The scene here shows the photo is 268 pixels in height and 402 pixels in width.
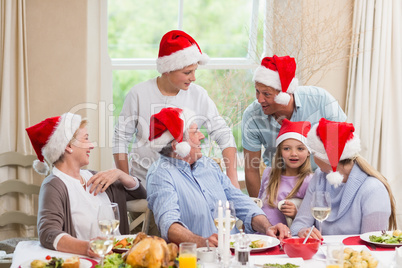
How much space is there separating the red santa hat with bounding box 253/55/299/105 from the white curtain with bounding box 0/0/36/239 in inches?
68.7

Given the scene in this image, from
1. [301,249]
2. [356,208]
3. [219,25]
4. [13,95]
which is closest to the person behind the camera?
[301,249]

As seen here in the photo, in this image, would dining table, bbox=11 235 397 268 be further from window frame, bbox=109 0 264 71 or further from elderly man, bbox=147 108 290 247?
window frame, bbox=109 0 264 71

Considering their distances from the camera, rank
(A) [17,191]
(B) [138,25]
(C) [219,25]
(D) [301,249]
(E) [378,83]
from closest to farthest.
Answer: (D) [301,249] < (A) [17,191] < (E) [378,83] < (B) [138,25] < (C) [219,25]

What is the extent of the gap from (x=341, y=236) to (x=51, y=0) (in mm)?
2746

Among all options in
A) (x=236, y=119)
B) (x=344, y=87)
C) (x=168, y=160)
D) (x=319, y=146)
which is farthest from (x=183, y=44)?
(x=344, y=87)

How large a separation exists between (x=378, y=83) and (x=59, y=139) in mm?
2773

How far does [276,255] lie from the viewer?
2115 millimetres

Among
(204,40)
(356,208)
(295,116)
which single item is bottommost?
(356,208)

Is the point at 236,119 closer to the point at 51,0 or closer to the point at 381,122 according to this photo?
the point at 381,122

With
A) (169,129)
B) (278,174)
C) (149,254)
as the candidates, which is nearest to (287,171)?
(278,174)

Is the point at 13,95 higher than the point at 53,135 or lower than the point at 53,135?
higher

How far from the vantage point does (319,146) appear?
2.64 metres

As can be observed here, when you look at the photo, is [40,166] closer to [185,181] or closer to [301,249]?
[185,181]

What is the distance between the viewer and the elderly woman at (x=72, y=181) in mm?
2469
